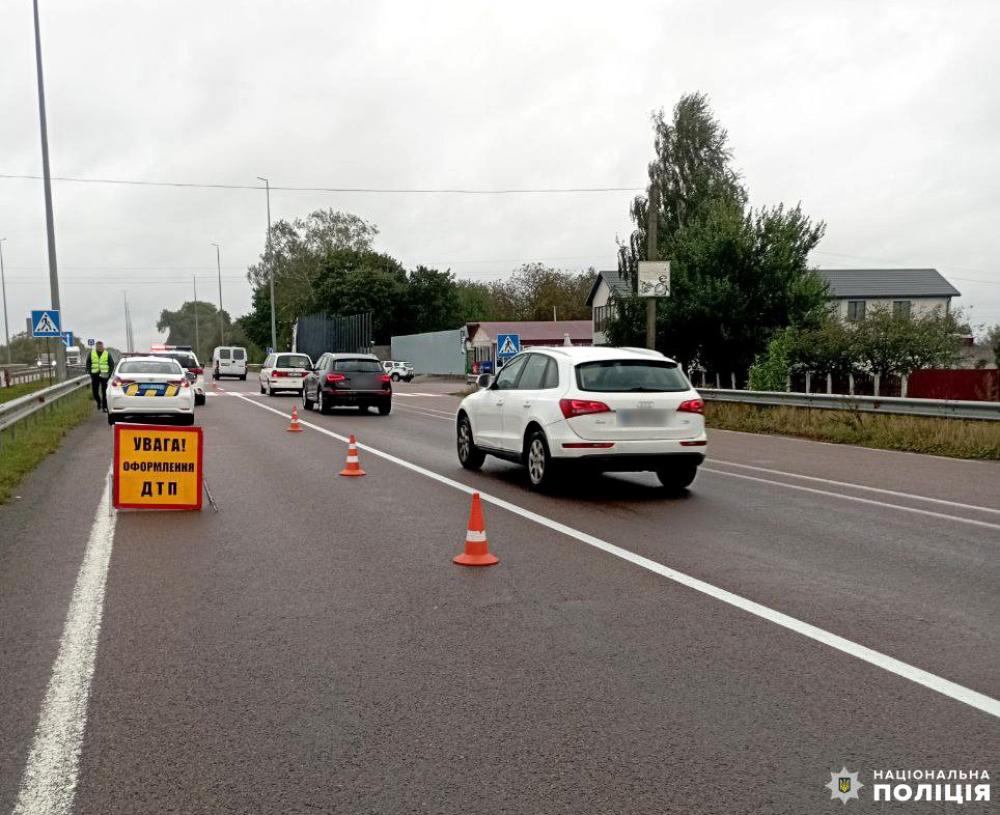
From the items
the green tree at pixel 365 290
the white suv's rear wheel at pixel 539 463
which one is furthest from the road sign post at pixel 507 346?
the green tree at pixel 365 290

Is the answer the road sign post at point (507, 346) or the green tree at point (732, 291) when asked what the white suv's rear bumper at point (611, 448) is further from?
the road sign post at point (507, 346)

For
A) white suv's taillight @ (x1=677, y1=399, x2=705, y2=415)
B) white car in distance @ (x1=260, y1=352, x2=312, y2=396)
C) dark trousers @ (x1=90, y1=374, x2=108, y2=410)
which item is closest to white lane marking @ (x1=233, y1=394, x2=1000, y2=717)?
white suv's taillight @ (x1=677, y1=399, x2=705, y2=415)

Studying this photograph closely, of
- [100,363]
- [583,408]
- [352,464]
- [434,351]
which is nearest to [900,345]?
[583,408]

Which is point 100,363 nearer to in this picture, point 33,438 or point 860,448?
point 33,438

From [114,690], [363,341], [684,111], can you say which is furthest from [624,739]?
[363,341]

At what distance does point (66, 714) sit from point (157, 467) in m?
5.80

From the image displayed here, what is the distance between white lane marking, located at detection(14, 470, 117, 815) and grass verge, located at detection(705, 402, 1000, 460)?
43.3 ft

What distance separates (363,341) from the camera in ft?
217

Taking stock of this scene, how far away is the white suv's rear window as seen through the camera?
419 inches

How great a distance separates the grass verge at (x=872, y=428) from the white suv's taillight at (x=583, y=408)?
7633 mm

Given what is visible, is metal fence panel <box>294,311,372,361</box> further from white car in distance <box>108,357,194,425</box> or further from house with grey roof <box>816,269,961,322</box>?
white car in distance <box>108,357,194,425</box>

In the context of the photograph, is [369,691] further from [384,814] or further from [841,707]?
[841,707]

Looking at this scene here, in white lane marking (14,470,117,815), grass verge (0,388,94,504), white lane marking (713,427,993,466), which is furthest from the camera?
white lane marking (713,427,993,466)

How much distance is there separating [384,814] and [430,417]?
21934 millimetres
